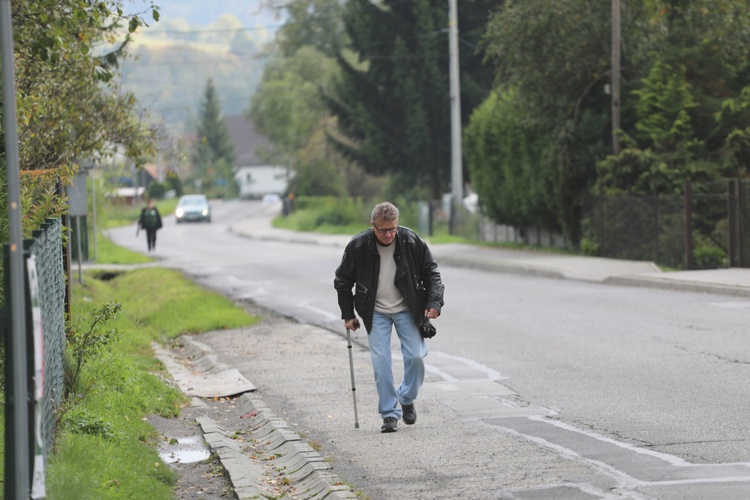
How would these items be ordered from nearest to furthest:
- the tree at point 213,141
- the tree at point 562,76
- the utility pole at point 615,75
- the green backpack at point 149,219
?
the utility pole at point 615,75 < the tree at point 562,76 < the green backpack at point 149,219 < the tree at point 213,141

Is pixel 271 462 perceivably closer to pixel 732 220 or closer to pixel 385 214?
pixel 385 214

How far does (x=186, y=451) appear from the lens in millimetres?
9359

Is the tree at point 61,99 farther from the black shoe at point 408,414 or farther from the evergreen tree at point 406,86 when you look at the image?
the evergreen tree at point 406,86

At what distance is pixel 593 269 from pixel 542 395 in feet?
51.6

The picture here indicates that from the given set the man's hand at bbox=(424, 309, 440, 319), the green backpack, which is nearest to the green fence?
the man's hand at bbox=(424, 309, 440, 319)

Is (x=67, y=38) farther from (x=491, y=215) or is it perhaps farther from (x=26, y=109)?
(x=491, y=215)

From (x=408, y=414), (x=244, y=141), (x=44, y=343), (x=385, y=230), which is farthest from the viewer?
(x=244, y=141)

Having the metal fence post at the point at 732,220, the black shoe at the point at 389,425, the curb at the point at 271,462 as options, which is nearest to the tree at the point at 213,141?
the metal fence post at the point at 732,220

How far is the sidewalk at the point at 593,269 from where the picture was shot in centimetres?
2192

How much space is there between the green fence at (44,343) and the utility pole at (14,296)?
0.4 inches

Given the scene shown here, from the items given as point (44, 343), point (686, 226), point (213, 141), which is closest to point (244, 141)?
point (213, 141)

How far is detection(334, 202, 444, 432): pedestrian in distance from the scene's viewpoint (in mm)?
9695

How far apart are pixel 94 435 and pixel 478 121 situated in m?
30.4

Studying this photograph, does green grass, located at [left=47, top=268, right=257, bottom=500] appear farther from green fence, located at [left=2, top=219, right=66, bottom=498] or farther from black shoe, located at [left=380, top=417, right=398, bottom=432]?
black shoe, located at [left=380, top=417, right=398, bottom=432]
